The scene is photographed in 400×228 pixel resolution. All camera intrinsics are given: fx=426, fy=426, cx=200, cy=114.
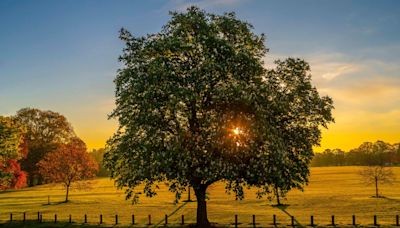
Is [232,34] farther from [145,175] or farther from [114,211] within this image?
[114,211]

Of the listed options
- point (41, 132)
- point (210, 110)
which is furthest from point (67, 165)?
point (210, 110)

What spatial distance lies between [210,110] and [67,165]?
58337 mm

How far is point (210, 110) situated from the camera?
1503 inches

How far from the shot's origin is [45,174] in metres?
88.4

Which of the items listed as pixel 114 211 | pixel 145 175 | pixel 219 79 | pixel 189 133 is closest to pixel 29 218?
pixel 114 211

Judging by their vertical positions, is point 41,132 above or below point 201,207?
above

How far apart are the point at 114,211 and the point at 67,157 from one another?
90.8ft

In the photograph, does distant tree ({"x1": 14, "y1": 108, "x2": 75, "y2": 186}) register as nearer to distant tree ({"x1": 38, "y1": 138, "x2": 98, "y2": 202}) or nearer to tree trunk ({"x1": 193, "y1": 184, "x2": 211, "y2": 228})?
distant tree ({"x1": 38, "y1": 138, "x2": 98, "y2": 202})

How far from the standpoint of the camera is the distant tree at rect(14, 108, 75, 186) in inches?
4867

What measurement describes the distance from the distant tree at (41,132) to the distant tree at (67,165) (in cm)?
3581

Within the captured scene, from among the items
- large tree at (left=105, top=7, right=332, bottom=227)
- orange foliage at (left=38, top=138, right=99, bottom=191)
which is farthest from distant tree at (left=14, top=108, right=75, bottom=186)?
large tree at (left=105, top=7, right=332, bottom=227)

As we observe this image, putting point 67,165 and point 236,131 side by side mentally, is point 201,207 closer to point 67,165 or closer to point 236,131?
point 236,131

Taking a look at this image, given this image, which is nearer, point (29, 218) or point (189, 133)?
point (189, 133)

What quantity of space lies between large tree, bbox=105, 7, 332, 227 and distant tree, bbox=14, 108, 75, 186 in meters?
90.1
